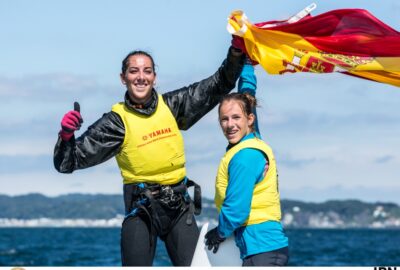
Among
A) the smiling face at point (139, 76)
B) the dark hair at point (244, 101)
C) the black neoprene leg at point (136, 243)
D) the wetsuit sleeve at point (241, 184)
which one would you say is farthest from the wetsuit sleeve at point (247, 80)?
the black neoprene leg at point (136, 243)

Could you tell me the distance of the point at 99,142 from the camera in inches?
302

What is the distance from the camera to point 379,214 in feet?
644

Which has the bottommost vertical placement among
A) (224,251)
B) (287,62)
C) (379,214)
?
(379,214)

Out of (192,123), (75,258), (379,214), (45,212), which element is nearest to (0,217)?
(45,212)

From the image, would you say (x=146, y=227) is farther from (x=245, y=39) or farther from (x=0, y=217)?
(x=0, y=217)

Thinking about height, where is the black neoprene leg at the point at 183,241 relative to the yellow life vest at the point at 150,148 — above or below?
below

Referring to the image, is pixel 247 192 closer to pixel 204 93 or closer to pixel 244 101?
pixel 244 101

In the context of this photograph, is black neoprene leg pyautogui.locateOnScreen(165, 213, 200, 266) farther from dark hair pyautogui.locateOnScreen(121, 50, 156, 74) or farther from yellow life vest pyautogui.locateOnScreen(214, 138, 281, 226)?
dark hair pyautogui.locateOnScreen(121, 50, 156, 74)

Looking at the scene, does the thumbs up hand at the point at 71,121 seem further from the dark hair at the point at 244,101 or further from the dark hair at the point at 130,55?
the dark hair at the point at 244,101

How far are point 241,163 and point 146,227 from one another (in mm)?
1339

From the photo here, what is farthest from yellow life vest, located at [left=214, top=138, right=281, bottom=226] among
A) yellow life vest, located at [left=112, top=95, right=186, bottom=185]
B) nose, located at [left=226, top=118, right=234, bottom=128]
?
yellow life vest, located at [left=112, top=95, right=186, bottom=185]

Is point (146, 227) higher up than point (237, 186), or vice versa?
point (237, 186)

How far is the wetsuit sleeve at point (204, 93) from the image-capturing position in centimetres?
784

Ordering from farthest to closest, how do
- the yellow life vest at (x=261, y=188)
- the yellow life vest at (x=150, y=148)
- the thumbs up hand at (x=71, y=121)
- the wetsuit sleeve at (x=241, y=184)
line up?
the yellow life vest at (x=150, y=148), the thumbs up hand at (x=71, y=121), the yellow life vest at (x=261, y=188), the wetsuit sleeve at (x=241, y=184)
